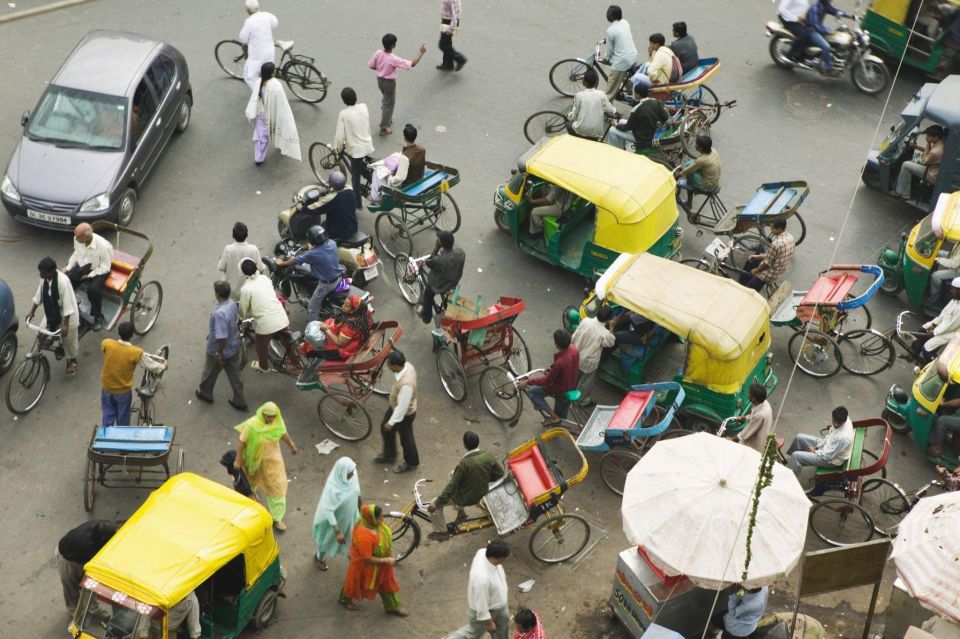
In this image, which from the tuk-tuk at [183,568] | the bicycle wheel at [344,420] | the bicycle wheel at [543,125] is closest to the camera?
the tuk-tuk at [183,568]

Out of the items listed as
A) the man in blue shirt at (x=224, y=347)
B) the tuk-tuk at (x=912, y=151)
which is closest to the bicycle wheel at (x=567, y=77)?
the tuk-tuk at (x=912, y=151)

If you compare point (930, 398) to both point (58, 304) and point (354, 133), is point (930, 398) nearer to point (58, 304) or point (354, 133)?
point (354, 133)

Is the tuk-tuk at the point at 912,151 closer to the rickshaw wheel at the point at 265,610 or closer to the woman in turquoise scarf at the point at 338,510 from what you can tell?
the woman in turquoise scarf at the point at 338,510

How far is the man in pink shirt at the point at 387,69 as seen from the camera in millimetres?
15750

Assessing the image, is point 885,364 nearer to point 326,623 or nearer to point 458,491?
point 458,491

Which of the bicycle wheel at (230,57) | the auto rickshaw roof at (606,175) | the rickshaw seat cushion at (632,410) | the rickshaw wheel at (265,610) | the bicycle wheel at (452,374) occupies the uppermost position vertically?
the auto rickshaw roof at (606,175)

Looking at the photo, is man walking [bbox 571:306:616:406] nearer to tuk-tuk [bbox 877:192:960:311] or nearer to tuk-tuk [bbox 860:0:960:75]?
tuk-tuk [bbox 877:192:960:311]

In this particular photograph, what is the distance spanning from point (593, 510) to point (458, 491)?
1.80 meters

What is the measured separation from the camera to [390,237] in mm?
14617

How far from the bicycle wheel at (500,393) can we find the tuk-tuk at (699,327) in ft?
4.28

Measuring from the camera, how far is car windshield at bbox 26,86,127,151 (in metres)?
14.5

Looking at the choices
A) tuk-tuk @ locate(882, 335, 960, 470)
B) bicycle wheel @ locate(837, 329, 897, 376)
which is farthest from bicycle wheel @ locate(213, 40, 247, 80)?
tuk-tuk @ locate(882, 335, 960, 470)

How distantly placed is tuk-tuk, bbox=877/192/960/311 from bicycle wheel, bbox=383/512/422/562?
736 centimetres

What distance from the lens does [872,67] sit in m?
18.0
